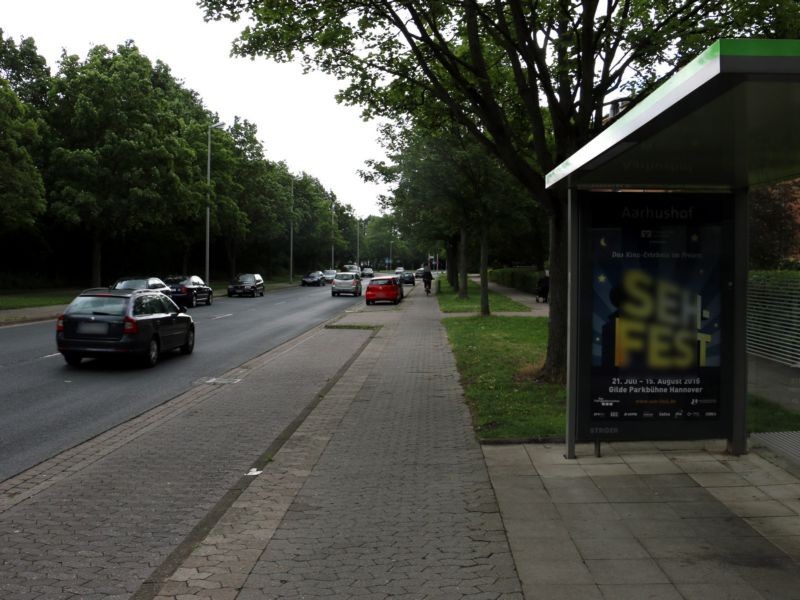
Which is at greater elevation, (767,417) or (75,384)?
(767,417)

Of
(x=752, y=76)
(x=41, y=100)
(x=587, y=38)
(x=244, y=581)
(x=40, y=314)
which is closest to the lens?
(x=752, y=76)

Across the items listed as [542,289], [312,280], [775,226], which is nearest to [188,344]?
[775,226]

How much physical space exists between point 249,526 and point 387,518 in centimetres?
91

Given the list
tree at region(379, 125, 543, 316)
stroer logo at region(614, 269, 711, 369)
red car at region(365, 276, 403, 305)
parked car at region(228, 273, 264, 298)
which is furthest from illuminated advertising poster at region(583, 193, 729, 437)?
parked car at region(228, 273, 264, 298)

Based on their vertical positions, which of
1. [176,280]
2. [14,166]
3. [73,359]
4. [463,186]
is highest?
[14,166]

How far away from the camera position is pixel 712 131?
4434mm

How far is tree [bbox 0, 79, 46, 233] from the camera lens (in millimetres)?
26312

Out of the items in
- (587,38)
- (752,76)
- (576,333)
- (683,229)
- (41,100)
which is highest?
(41,100)

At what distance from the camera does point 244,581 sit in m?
3.94

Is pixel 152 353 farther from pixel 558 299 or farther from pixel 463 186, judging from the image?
A: pixel 463 186

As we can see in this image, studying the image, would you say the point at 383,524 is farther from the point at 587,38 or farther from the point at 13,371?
the point at 13,371

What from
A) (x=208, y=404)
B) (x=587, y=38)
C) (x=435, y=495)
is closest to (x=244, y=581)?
(x=435, y=495)

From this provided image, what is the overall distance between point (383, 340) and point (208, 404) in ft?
29.7

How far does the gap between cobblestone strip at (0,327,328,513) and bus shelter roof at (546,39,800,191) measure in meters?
4.79
